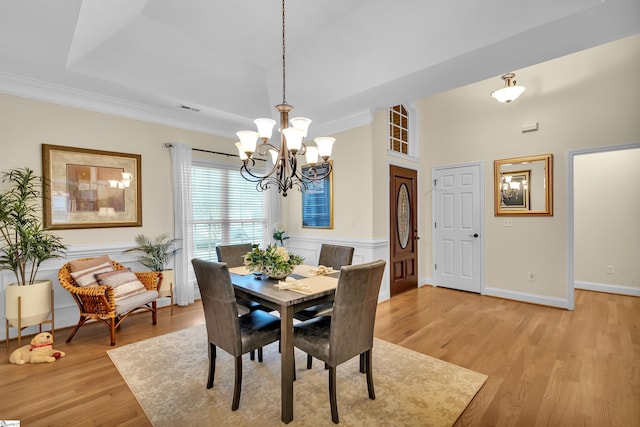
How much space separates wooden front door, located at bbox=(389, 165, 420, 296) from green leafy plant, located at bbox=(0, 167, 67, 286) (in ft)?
13.6

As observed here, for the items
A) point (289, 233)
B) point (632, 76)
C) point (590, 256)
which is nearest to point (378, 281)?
point (289, 233)

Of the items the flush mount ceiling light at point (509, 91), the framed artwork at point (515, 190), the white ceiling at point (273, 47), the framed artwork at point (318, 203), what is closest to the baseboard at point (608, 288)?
the framed artwork at point (515, 190)

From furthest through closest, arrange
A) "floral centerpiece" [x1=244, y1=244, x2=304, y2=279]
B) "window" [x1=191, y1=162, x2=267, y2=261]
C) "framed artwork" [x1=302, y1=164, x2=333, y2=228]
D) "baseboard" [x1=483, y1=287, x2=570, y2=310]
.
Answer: "framed artwork" [x1=302, y1=164, x2=333, y2=228], "window" [x1=191, y1=162, x2=267, y2=261], "baseboard" [x1=483, y1=287, x2=570, y2=310], "floral centerpiece" [x1=244, y1=244, x2=304, y2=279]

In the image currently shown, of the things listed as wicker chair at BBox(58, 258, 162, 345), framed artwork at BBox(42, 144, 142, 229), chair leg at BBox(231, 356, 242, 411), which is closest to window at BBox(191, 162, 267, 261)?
framed artwork at BBox(42, 144, 142, 229)

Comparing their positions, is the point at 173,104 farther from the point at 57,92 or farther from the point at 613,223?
the point at 613,223

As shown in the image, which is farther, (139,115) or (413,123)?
(413,123)

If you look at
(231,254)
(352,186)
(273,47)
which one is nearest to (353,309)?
(231,254)

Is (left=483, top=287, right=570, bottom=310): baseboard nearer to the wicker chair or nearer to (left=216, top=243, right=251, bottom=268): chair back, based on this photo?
(left=216, top=243, right=251, bottom=268): chair back

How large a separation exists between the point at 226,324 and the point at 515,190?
4400mm

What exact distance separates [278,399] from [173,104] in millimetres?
3599

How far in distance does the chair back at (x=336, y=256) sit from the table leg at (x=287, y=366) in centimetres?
127

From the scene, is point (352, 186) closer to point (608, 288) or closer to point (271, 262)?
point (271, 262)

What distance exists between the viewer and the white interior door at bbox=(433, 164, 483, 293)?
469cm

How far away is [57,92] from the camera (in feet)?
10.6
